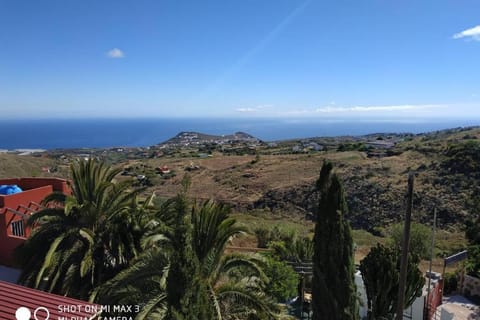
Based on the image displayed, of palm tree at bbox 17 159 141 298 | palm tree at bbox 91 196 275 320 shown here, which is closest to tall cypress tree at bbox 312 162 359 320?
palm tree at bbox 91 196 275 320

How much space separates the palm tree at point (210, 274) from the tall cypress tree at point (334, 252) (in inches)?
54.7

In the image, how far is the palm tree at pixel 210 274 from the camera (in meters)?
6.49

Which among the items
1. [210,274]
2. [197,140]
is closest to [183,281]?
[210,274]

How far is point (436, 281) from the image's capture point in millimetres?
12453

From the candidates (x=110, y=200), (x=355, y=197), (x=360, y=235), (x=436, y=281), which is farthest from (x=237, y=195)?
(x=110, y=200)

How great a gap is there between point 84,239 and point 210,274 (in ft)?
11.2

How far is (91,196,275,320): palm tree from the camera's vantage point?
6.49 metres

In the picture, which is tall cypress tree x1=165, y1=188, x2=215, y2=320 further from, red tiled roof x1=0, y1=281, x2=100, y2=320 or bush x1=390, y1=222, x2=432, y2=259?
bush x1=390, y1=222, x2=432, y2=259

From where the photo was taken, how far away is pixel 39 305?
16.9ft

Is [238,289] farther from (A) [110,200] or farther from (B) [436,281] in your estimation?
(B) [436,281]

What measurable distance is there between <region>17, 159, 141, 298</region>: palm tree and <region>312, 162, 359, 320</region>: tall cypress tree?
4.22m

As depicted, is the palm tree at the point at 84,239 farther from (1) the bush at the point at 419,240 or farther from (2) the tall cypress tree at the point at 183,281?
(1) the bush at the point at 419,240

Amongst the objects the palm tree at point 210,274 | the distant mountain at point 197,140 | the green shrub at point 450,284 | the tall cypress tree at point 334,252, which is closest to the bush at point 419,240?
the green shrub at point 450,284

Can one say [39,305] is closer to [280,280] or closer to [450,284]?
[280,280]
